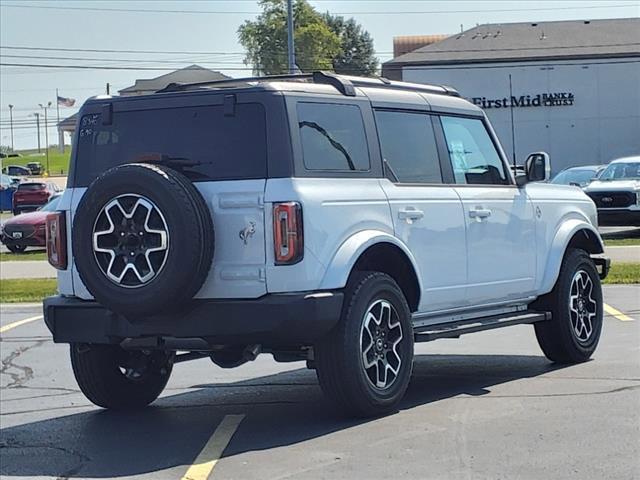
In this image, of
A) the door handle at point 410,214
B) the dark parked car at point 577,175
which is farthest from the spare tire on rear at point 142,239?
the dark parked car at point 577,175

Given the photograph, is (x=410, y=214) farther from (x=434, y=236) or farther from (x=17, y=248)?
(x=17, y=248)

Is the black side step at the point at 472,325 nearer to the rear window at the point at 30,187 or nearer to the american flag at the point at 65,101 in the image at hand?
the rear window at the point at 30,187

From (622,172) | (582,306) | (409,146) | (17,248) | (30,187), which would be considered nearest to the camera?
(409,146)

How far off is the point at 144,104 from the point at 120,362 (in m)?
1.90

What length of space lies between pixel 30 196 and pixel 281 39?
1596 inches

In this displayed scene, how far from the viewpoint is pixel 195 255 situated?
649 cm

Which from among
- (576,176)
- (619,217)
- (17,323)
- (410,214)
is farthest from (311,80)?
(576,176)

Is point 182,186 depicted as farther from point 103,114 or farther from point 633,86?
point 633,86

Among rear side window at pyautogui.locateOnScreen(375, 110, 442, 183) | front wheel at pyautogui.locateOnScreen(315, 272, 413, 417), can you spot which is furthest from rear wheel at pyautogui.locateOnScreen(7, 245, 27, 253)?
front wheel at pyautogui.locateOnScreen(315, 272, 413, 417)

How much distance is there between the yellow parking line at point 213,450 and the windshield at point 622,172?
805 inches

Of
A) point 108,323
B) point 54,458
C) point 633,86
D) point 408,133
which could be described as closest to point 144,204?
point 108,323

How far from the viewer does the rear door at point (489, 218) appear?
8.18 metres

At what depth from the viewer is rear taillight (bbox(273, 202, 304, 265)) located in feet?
21.4

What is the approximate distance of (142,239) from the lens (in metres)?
6.62
